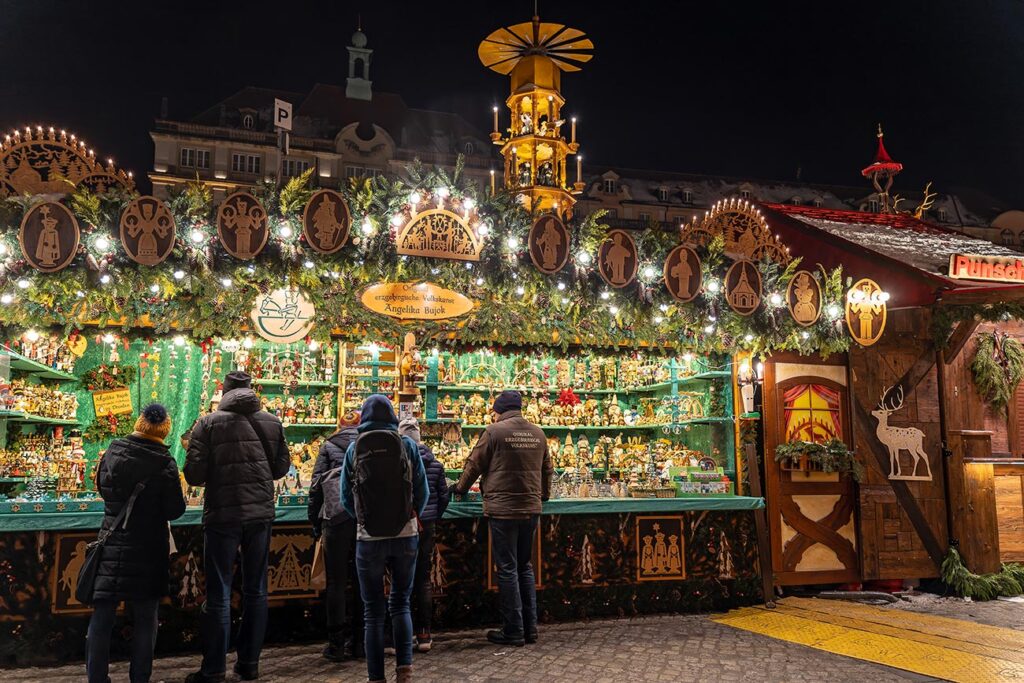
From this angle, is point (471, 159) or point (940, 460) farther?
point (471, 159)

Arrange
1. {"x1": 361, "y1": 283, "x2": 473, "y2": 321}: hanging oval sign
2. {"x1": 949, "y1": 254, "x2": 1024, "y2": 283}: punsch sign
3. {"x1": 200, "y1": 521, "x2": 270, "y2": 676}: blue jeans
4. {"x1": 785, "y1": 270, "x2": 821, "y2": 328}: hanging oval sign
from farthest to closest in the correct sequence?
{"x1": 949, "y1": 254, "x2": 1024, "y2": 283}: punsch sign, {"x1": 785, "y1": 270, "x2": 821, "y2": 328}: hanging oval sign, {"x1": 361, "y1": 283, "x2": 473, "y2": 321}: hanging oval sign, {"x1": 200, "y1": 521, "x2": 270, "y2": 676}: blue jeans

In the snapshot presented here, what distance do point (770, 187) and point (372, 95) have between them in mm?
25204

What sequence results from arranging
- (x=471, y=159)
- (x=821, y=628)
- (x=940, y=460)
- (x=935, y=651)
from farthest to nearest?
1. (x=471, y=159)
2. (x=940, y=460)
3. (x=821, y=628)
4. (x=935, y=651)

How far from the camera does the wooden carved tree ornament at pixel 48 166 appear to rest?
562 cm

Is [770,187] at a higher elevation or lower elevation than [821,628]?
higher

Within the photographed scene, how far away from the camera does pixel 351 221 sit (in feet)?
18.6

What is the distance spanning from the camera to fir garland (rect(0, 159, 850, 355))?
544 centimetres

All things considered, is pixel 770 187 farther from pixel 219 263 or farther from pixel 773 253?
pixel 219 263

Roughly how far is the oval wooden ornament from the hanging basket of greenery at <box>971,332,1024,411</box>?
9.44 m

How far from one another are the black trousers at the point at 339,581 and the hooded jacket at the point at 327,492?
0.27ft

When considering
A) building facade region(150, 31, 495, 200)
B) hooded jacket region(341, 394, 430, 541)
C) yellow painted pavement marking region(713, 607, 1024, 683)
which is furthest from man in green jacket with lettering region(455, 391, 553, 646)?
building facade region(150, 31, 495, 200)

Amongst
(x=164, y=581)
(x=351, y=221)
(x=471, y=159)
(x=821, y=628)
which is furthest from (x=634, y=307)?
(x=471, y=159)

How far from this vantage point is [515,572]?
5.43 meters

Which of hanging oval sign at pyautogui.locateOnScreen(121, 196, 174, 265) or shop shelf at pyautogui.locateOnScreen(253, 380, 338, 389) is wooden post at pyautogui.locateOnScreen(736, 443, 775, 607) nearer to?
shop shelf at pyautogui.locateOnScreen(253, 380, 338, 389)
